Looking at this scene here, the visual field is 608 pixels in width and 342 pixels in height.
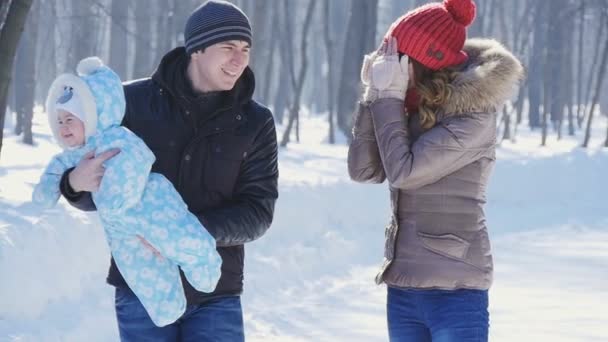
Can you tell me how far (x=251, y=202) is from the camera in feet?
10.5

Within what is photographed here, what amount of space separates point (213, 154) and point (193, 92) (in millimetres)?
228

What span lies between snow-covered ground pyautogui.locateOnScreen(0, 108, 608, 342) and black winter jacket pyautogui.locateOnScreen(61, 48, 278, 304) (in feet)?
9.64

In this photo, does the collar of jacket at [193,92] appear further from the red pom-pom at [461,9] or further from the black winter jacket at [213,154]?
the red pom-pom at [461,9]

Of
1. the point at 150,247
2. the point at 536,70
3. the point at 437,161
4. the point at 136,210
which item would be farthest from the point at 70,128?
the point at 536,70

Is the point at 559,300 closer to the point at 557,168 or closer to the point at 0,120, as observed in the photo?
the point at 0,120

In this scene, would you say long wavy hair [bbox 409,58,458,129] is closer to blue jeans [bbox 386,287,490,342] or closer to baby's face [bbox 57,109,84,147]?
blue jeans [bbox 386,287,490,342]

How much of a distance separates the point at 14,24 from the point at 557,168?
1181cm

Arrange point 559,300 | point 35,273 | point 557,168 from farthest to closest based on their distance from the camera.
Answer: point 557,168
point 559,300
point 35,273

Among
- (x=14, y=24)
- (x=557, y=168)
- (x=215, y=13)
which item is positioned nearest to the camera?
(x=215, y=13)

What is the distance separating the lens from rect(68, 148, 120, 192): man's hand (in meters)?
2.91

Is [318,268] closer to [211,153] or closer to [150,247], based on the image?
[211,153]

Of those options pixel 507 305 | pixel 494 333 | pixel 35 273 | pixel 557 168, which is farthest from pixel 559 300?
pixel 557 168

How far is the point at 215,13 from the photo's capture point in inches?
127

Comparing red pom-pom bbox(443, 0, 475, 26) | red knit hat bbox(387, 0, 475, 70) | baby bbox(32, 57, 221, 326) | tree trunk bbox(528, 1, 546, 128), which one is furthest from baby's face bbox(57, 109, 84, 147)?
tree trunk bbox(528, 1, 546, 128)
